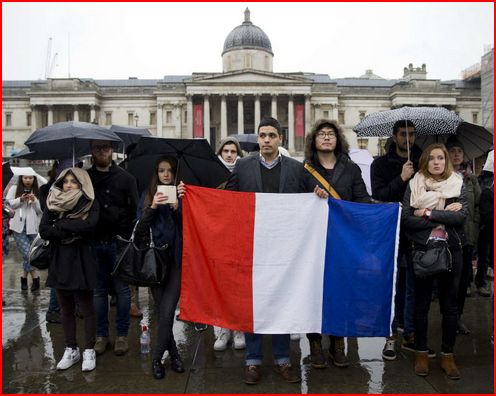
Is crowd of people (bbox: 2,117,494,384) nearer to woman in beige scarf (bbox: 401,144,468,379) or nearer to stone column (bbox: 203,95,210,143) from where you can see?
woman in beige scarf (bbox: 401,144,468,379)

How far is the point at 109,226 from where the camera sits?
5.48 meters

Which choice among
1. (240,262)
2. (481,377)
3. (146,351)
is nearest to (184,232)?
(240,262)

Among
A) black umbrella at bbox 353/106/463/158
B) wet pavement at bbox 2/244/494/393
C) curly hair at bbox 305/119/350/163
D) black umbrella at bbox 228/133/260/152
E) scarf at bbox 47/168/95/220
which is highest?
black umbrella at bbox 228/133/260/152

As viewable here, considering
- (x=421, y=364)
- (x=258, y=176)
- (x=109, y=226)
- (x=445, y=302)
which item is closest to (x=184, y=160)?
(x=258, y=176)

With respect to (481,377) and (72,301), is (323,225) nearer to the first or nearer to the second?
(481,377)

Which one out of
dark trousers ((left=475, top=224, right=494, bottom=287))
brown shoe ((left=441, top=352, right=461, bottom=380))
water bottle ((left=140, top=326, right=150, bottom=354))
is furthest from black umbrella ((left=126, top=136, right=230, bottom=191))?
dark trousers ((left=475, top=224, right=494, bottom=287))

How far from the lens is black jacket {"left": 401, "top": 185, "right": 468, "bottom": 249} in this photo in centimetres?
473

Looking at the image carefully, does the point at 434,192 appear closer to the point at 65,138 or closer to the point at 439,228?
the point at 439,228

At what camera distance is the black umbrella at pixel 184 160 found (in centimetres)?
513

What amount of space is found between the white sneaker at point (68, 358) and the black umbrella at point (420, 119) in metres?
4.10

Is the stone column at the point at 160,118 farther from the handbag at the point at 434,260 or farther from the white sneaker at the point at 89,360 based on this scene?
the handbag at the point at 434,260

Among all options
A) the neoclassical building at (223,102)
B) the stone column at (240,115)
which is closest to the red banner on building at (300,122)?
the neoclassical building at (223,102)

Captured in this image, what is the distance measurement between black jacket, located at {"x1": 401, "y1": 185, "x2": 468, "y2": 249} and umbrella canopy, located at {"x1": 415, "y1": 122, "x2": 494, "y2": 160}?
1.70 metres

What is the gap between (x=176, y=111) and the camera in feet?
200
